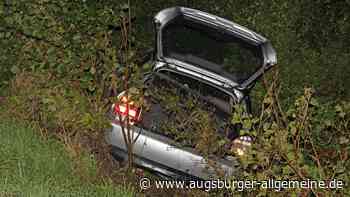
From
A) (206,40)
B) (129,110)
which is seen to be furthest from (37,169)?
(206,40)

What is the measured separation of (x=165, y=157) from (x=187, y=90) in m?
0.75

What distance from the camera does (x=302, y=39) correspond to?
11.8 metres

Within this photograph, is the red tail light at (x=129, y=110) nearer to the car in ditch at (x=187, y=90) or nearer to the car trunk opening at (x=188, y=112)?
the car in ditch at (x=187, y=90)

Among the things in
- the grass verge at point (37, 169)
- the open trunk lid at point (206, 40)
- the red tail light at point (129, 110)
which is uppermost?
the open trunk lid at point (206, 40)

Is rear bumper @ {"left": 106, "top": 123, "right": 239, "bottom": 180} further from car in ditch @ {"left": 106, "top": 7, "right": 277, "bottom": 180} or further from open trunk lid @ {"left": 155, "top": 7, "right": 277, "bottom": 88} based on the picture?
open trunk lid @ {"left": 155, "top": 7, "right": 277, "bottom": 88}

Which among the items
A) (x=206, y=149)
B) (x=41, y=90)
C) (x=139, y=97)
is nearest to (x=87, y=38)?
(x=41, y=90)

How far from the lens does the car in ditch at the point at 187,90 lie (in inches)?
294

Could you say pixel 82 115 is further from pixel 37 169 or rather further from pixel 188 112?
pixel 188 112

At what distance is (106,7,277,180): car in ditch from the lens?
24.5 ft

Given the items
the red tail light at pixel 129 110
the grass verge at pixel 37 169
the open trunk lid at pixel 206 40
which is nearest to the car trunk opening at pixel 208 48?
the open trunk lid at pixel 206 40

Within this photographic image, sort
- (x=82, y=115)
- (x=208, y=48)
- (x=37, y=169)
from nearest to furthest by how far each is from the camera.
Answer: (x=37, y=169) → (x=82, y=115) → (x=208, y=48)

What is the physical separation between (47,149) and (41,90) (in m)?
0.76

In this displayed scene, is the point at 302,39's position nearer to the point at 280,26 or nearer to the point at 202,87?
the point at 280,26

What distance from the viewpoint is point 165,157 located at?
24.5ft
